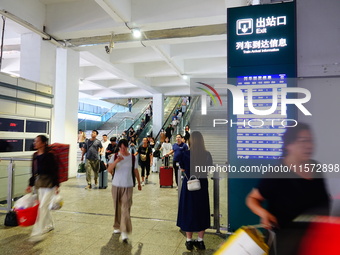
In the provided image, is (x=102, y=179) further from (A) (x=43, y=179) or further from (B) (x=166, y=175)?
(A) (x=43, y=179)

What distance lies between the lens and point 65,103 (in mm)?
9086

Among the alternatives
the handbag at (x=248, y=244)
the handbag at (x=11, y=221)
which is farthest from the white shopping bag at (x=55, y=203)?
the handbag at (x=248, y=244)

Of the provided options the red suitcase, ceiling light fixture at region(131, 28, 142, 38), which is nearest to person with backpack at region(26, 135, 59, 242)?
the red suitcase

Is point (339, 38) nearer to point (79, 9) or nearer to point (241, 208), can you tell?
point (241, 208)

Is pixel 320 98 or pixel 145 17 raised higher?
pixel 145 17

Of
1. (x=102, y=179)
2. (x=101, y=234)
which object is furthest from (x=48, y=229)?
(x=102, y=179)

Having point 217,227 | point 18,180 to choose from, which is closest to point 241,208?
point 217,227

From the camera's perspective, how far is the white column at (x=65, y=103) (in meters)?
9.04

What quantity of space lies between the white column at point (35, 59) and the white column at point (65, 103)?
692mm

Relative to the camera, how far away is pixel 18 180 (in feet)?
17.0

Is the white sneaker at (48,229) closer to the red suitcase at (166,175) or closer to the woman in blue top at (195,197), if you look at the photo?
the woman in blue top at (195,197)

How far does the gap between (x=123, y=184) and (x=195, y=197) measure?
3.63 feet

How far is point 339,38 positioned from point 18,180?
20.6ft

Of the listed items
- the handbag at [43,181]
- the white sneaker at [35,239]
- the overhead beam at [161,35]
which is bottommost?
the white sneaker at [35,239]
